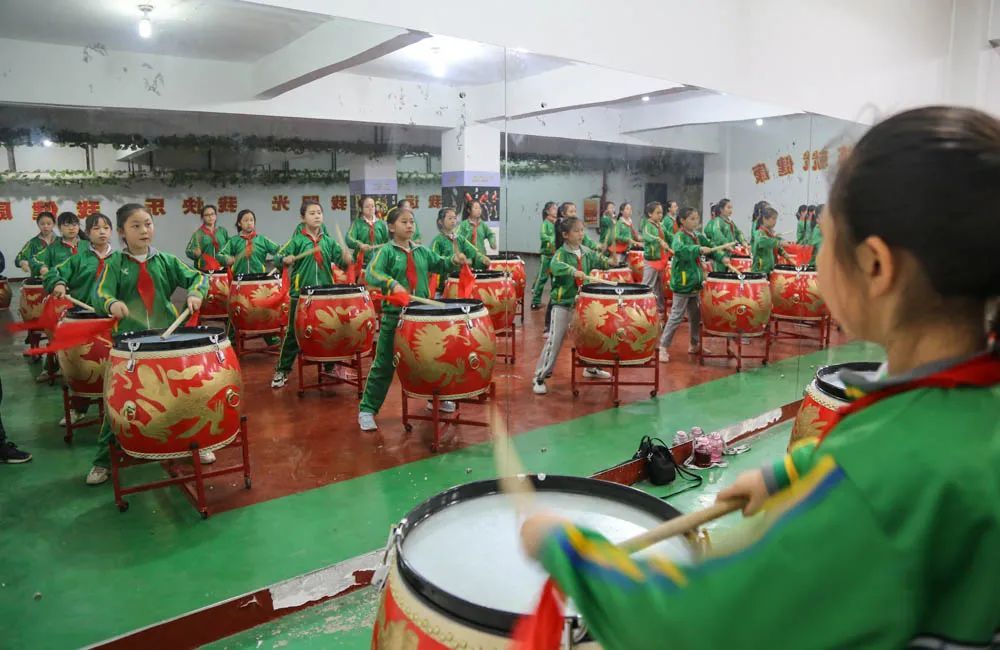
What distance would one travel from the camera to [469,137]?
3375 millimetres

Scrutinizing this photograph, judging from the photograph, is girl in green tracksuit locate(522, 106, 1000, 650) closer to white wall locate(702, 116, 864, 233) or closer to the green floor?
the green floor

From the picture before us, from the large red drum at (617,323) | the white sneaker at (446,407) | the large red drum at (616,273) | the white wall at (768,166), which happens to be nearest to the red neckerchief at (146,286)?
the white sneaker at (446,407)

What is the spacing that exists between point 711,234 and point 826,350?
1.84m

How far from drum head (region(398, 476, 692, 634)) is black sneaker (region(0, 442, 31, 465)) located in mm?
3062

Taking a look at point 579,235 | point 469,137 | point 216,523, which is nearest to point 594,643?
point 216,523

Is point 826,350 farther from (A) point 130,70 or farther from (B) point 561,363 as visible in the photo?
(A) point 130,70

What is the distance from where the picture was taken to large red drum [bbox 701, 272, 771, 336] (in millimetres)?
5363

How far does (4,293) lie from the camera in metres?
3.22

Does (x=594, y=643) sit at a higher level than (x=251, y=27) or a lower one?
lower

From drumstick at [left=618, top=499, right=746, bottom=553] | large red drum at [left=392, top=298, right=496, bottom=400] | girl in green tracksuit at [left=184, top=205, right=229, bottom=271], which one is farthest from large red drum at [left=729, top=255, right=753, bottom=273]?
drumstick at [left=618, top=499, right=746, bottom=553]

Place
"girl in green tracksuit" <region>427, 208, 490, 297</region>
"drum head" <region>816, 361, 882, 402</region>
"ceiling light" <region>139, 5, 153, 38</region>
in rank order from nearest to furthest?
"drum head" <region>816, 361, 882, 402</region>, "ceiling light" <region>139, 5, 153, 38</region>, "girl in green tracksuit" <region>427, 208, 490, 297</region>

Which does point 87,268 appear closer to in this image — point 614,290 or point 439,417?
point 439,417

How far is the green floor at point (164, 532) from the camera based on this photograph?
2.18m

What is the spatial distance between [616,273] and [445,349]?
2095 millimetres
